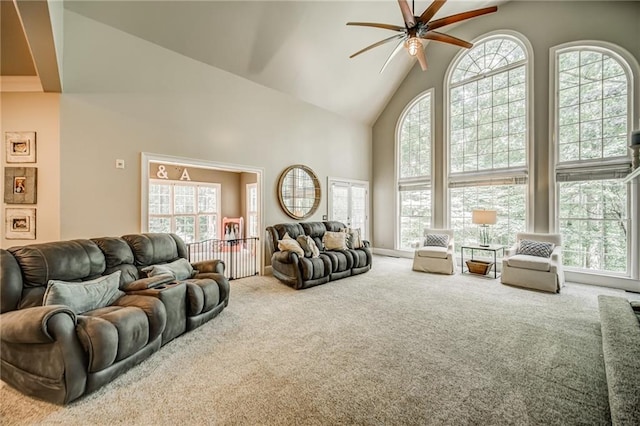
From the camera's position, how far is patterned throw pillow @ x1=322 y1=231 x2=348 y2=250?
5379 millimetres

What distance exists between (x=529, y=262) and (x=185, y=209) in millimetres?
7667

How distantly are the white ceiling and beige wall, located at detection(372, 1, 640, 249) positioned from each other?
0.42 metres

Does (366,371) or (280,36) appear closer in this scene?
(366,371)

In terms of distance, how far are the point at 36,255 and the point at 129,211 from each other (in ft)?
5.44

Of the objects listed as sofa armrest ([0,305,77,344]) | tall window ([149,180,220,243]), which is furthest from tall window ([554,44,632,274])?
tall window ([149,180,220,243])

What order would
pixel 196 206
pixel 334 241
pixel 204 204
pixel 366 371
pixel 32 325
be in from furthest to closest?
pixel 204 204
pixel 196 206
pixel 334 241
pixel 366 371
pixel 32 325

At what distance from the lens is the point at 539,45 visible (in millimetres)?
5234

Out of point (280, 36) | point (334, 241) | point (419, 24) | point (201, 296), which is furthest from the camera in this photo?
point (334, 241)

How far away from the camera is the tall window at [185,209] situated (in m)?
6.96

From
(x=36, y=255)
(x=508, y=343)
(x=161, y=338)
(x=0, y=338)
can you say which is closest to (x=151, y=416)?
(x=161, y=338)

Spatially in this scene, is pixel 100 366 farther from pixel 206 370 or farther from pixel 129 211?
pixel 129 211

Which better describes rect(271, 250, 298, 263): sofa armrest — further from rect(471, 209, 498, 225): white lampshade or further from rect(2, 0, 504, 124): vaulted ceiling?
rect(471, 209, 498, 225): white lampshade

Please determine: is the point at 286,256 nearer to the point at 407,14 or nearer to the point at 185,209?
the point at 407,14

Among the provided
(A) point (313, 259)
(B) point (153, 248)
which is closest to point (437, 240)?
(A) point (313, 259)
